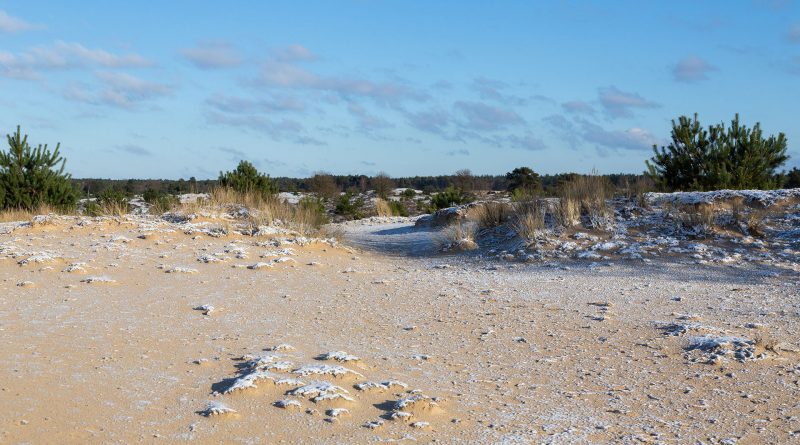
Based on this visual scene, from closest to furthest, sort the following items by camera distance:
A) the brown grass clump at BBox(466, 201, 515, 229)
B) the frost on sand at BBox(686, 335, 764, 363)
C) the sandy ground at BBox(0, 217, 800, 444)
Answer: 1. the sandy ground at BBox(0, 217, 800, 444)
2. the frost on sand at BBox(686, 335, 764, 363)
3. the brown grass clump at BBox(466, 201, 515, 229)

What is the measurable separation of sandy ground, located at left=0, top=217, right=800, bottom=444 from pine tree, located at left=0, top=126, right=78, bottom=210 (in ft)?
28.3

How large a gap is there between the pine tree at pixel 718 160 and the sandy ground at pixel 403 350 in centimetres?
852

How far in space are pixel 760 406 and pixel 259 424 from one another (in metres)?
3.18

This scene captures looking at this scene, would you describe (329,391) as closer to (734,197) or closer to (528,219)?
(528,219)

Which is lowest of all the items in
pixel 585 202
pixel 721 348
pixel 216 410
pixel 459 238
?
pixel 216 410

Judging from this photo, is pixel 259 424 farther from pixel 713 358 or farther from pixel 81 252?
pixel 81 252

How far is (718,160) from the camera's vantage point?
17406 millimetres

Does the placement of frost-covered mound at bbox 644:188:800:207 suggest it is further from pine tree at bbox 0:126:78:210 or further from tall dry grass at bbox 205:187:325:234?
pine tree at bbox 0:126:78:210

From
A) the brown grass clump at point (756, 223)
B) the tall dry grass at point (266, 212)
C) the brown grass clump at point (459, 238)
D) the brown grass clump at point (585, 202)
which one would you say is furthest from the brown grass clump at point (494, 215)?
the brown grass clump at point (756, 223)

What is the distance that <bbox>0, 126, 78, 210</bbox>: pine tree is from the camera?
17.6 metres

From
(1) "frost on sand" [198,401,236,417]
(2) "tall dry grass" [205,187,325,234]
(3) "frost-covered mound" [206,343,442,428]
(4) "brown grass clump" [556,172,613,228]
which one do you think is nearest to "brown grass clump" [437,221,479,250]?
(4) "brown grass clump" [556,172,613,228]

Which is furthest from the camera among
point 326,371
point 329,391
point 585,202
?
point 585,202

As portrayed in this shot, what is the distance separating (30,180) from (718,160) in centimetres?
1801

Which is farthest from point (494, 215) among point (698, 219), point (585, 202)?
point (698, 219)
